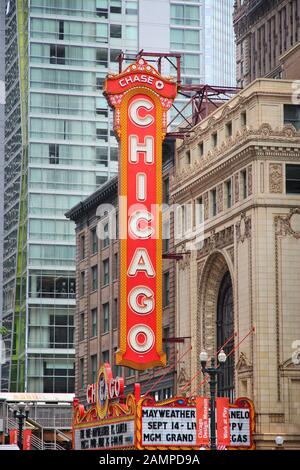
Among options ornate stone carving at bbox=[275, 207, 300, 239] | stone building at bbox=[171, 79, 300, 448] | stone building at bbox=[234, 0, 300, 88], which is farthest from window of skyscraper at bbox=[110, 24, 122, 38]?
ornate stone carving at bbox=[275, 207, 300, 239]

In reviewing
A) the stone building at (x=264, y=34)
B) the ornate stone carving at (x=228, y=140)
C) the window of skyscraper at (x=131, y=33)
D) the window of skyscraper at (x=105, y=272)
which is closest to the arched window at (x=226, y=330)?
the ornate stone carving at (x=228, y=140)

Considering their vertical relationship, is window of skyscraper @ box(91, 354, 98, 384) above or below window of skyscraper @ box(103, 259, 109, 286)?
below

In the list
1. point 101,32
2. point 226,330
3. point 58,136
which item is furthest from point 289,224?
point 101,32

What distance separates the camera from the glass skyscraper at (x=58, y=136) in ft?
415

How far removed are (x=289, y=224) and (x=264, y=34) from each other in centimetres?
5481

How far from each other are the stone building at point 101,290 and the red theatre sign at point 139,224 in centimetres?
714

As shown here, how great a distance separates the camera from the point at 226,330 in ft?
194

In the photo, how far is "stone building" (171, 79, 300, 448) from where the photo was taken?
5206 centimetres

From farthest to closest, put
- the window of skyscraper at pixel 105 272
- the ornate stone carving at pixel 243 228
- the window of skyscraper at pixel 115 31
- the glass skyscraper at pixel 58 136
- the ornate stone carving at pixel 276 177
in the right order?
the window of skyscraper at pixel 115 31, the glass skyscraper at pixel 58 136, the window of skyscraper at pixel 105 272, the ornate stone carving at pixel 243 228, the ornate stone carving at pixel 276 177

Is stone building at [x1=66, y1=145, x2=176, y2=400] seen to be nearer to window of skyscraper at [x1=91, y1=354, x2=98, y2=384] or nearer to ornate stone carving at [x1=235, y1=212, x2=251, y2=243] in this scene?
window of skyscraper at [x1=91, y1=354, x2=98, y2=384]

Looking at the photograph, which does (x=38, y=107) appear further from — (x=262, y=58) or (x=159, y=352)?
(x=159, y=352)

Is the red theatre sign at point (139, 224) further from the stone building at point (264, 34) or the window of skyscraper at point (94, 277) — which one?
the stone building at point (264, 34)

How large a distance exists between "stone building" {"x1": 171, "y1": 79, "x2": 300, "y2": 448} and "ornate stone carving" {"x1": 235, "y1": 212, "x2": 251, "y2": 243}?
49mm

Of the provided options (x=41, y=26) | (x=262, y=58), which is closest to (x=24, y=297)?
(x=41, y=26)
